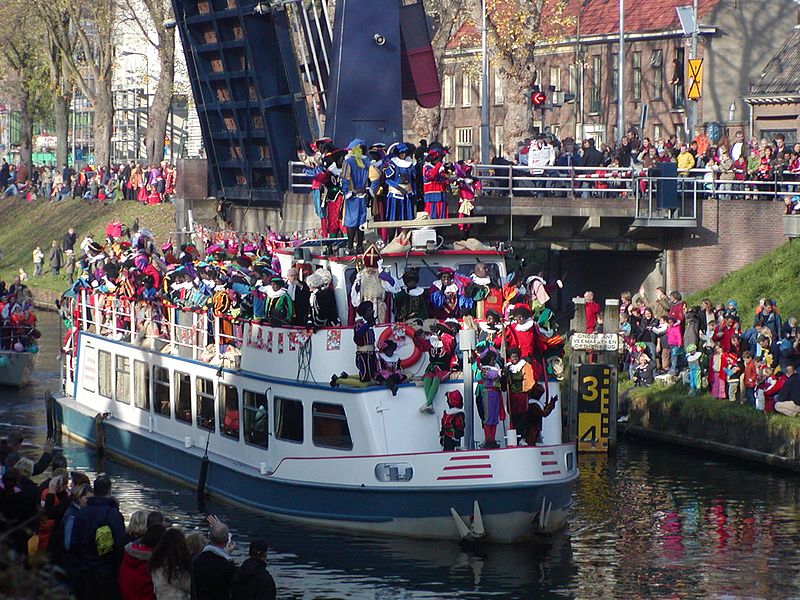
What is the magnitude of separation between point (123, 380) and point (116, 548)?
48.1 ft

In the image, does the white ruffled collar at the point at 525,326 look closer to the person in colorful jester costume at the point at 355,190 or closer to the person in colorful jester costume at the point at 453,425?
the person in colorful jester costume at the point at 453,425

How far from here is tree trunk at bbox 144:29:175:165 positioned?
196ft

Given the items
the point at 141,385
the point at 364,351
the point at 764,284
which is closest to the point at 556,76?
→ the point at 764,284

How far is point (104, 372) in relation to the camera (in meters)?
29.9

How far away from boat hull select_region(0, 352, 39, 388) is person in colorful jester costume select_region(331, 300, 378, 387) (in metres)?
17.2

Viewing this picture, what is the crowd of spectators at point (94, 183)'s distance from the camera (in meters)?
62.1

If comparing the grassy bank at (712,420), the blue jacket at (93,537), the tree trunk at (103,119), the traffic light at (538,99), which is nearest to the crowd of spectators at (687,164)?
the traffic light at (538,99)

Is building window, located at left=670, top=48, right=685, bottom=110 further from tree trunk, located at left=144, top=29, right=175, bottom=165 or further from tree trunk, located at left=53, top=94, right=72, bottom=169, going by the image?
tree trunk, located at left=53, top=94, right=72, bottom=169

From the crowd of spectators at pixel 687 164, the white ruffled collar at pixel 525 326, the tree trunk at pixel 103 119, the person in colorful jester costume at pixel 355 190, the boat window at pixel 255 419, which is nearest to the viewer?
the white ruffled collar at pixel 525 326

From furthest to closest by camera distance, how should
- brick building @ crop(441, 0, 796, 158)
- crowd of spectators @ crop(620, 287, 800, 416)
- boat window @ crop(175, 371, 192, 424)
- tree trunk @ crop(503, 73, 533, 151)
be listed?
brick building @ crop(441, 0, 796, 158) < tree trunk @ crop(503, 73, 533, 151) < crowd of spectators @ crop(620, 287, 800, 416) < boat window @ crop(175, 371, 192, 424)

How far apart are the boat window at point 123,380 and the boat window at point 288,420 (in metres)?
5.95

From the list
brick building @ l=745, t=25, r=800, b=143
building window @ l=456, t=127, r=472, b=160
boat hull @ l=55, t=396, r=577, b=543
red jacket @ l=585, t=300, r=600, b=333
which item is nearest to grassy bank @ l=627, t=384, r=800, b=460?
red jacket @ l=585, t=300, r=600, b=333

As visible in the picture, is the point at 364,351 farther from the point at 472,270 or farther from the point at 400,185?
the point at 400,185

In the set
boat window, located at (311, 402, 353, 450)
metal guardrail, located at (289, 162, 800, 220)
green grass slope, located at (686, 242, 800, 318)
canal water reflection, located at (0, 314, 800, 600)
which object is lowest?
canal water reflection, located at (0, 314, 800, 600)
